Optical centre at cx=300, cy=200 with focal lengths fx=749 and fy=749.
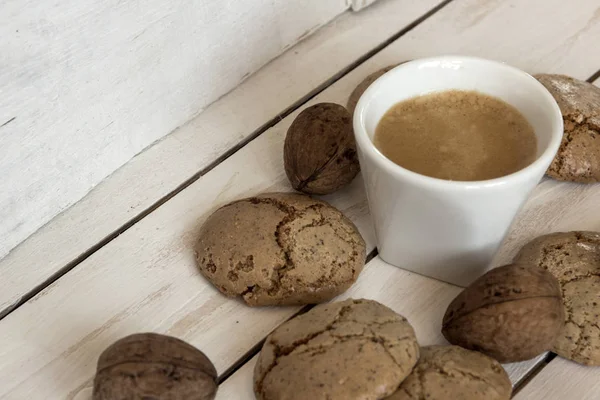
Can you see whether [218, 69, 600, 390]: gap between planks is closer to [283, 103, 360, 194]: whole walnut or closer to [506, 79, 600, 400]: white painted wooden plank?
[506, 79, 600, 400]: white painted wooden plank

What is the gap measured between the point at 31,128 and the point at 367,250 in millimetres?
450

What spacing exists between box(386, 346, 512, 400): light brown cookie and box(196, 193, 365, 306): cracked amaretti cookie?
0.52ft

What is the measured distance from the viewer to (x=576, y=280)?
2.87 ft

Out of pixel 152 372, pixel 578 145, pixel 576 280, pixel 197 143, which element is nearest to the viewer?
pixel 152 372

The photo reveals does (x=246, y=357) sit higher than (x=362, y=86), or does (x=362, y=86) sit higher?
(x=362, y=86)

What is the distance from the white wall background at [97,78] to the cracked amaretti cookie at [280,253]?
0.21 m

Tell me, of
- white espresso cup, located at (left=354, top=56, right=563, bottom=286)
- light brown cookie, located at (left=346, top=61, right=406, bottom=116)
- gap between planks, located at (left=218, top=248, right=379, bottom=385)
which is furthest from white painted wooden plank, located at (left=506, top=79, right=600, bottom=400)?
light brown cookie, located at (left=346, top=61, right=406, bottom=116)

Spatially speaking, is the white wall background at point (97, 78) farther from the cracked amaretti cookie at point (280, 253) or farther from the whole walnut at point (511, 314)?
the whole walnut at point (511, 314)

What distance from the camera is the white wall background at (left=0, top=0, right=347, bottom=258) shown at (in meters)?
0.88

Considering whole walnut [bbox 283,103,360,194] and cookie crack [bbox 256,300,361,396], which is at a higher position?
whole walnut [bbox 283,103,360,194]

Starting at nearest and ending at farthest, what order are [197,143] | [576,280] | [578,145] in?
[576,280] < [578,145] < [197,143]

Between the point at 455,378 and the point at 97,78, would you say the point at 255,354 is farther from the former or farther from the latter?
the point at 97,78

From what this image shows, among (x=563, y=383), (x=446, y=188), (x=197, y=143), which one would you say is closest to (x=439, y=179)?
(x=446, y=188)

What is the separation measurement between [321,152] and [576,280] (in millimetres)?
343
